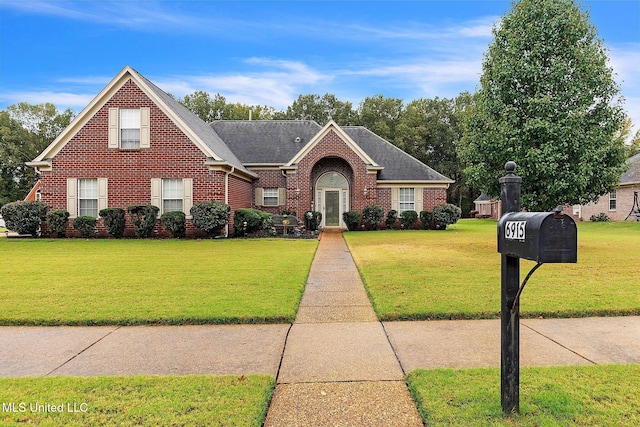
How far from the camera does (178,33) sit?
16438mm

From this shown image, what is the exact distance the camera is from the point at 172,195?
17.0 m

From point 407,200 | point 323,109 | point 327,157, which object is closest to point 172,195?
point 327,157

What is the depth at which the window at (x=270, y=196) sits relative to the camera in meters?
22.6

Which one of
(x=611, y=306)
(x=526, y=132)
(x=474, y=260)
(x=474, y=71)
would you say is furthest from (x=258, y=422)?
(x=474, y=71)

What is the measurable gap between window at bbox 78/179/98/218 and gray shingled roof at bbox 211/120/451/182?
812 centimetres

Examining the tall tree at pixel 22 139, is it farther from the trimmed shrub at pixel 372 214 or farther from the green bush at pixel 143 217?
the trimmed shrub at pixel 372 214

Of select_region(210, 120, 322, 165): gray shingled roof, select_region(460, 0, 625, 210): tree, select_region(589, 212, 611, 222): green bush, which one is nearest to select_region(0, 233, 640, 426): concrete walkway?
select_region(460, 0, 625, 210): tree

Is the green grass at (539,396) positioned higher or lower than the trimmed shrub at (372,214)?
lower

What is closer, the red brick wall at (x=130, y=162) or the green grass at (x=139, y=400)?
the green grass at (x=139, y=400)

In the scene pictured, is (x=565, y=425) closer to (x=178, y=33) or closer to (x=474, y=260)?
(x=474, y=260)

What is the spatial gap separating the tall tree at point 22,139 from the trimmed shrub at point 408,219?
4323cm

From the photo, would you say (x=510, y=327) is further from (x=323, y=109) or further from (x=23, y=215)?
(x=323, y=109)

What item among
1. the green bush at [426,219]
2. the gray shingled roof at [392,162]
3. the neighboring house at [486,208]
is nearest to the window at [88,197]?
the gray shingled roof at [392,162]

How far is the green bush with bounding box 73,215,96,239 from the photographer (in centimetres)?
1644
